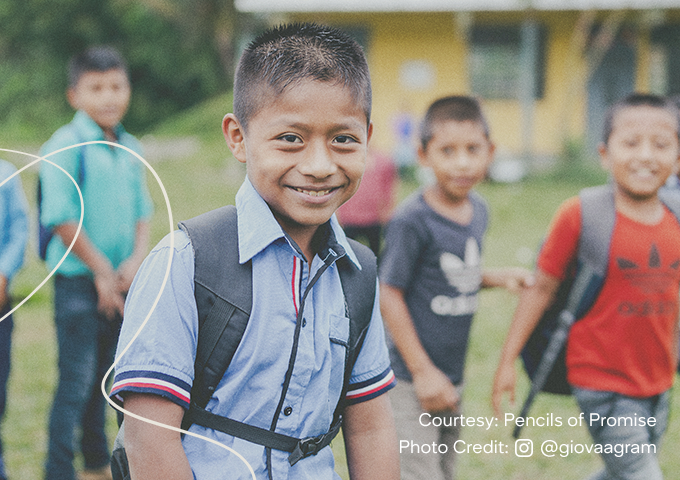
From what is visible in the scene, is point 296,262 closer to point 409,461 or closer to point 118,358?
point 118,358

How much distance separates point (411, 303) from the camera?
2.63 metres

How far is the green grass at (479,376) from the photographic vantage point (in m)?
3.54

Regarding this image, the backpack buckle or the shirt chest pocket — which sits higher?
the shirt chest pocket

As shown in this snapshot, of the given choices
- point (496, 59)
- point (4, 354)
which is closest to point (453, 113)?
point (4, 354)

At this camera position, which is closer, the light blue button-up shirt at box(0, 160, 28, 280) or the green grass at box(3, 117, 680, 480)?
the light blue button-up shirt at box(0, 160, 28, 280)

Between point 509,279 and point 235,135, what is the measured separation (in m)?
1.53

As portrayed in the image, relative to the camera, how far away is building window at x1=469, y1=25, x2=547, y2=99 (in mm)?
14734

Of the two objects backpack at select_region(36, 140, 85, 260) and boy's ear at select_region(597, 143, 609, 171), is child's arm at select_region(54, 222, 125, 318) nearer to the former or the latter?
backpack at select_region(36, 140, 85, 260)

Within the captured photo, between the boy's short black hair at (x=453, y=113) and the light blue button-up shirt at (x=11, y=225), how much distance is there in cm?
157

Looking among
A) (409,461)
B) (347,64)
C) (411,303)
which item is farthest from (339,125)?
(409,461)

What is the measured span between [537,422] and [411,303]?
1.85 metres

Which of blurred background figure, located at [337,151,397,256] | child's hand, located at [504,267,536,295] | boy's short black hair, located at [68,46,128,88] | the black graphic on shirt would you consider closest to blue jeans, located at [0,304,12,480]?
boy's short black hair, located at [68,46,128,88]

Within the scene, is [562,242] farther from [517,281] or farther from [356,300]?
[356,300]

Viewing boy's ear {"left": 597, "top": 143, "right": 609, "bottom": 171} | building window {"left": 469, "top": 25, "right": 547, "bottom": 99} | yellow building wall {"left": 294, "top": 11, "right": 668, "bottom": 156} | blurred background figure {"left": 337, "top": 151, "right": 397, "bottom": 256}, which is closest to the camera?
boy's ear {"left": 597, "top": 143, "right": 609, "bottom": 171}
